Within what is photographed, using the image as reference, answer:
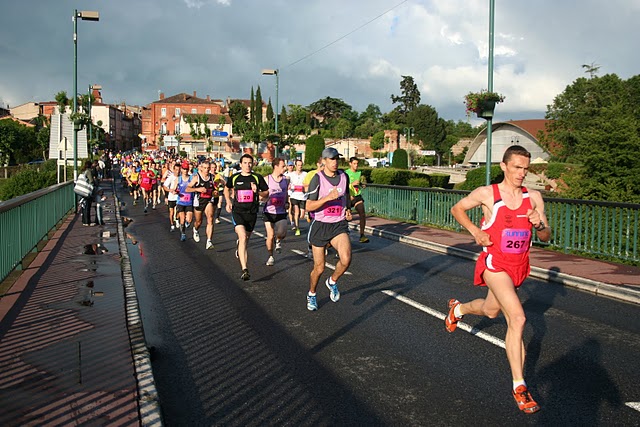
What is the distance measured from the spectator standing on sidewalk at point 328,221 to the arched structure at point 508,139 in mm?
89110

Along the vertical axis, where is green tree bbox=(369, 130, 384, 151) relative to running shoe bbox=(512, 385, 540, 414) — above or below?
above

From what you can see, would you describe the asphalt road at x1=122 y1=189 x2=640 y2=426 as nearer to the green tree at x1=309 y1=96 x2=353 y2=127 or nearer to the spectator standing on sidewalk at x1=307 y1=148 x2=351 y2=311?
the spectator standing on sidewalk at x1=307 y1=148 x2=351 y2=311

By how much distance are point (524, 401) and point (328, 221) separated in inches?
148

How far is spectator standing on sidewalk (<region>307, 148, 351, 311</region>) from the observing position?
24.2 ft

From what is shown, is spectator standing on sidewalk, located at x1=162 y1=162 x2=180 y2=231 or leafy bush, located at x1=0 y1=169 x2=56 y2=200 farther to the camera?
leafy bush, located at x1=0 y1=169 x2=56 y2=200

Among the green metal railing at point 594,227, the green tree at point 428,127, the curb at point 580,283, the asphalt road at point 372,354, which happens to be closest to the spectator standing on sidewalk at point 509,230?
the asphalt road at point 372,354

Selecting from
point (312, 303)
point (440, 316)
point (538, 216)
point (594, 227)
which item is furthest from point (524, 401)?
point (594, 227)

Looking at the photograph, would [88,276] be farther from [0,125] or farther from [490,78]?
[0,125]

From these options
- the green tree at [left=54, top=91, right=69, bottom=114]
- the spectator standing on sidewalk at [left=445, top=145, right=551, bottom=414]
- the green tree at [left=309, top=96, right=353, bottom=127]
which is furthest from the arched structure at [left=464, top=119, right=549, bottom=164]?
the spectator standing on sidewalk at [left=445, top=145, right=551, bottom=414]

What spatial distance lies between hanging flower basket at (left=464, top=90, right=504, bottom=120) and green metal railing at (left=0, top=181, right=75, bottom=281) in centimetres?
1041

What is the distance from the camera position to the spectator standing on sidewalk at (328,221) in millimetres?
7383

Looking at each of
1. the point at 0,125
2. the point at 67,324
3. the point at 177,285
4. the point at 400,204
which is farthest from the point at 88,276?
the point at 0,125

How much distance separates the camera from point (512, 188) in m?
4.93

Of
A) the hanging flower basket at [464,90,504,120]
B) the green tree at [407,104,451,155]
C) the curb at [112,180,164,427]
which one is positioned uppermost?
the green tree at [407,104,451,155]
